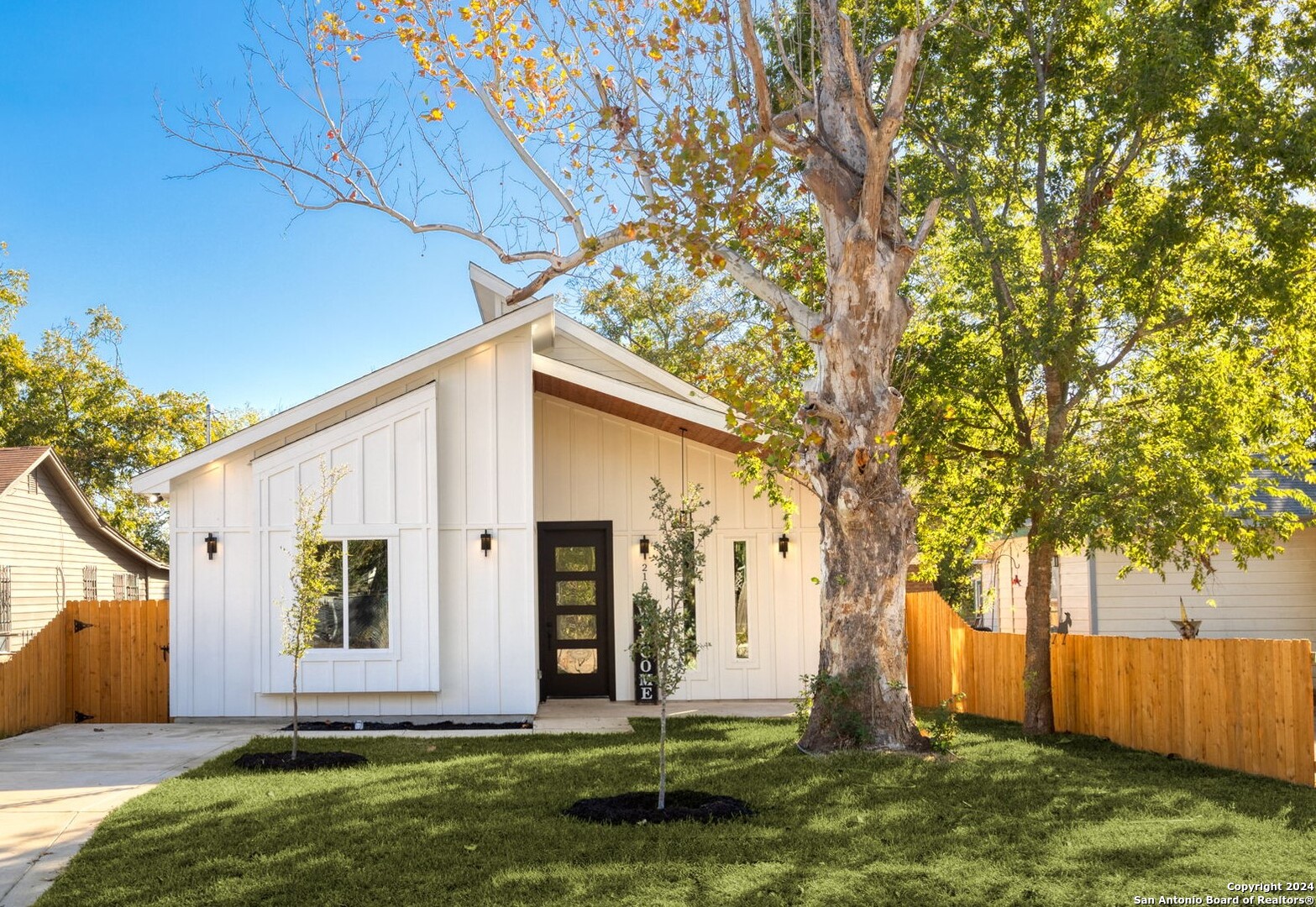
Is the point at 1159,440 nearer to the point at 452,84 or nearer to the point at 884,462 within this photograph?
the point at 884,462

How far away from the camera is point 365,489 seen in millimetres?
12914

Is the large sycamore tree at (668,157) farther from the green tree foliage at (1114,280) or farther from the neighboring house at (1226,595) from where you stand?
the neighboring house at (1226,595)

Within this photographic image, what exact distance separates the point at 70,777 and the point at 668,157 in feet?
24.2

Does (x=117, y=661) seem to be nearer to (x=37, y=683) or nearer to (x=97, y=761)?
(x=37, y=683)

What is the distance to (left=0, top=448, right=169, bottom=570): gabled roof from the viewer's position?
18.0 meters

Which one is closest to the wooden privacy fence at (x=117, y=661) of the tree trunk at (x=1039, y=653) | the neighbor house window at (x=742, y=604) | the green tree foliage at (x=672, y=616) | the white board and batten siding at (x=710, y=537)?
the white board and batten siding at (x=710, y=537)

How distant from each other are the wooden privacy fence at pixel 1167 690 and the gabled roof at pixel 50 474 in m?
14.7

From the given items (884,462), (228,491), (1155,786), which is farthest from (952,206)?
(228,491)

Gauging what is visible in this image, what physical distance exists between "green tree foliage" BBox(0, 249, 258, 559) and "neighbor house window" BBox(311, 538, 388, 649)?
20945mm

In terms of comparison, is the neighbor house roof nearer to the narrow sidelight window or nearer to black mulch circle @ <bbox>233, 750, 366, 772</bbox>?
black mulch circle @ <bbox>233, 750, 366, 772</bbox>

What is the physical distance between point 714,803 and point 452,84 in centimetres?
776

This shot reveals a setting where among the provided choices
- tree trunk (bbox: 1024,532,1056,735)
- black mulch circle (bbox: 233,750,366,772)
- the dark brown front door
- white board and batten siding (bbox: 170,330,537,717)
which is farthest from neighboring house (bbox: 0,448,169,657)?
tree trunk (bbox: 1024,532,1056,735)

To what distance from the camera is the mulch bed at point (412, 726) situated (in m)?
12.4

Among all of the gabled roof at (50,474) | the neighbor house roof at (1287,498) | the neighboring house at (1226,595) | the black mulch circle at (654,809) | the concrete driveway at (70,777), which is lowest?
the concrete driveway at (70,777)
